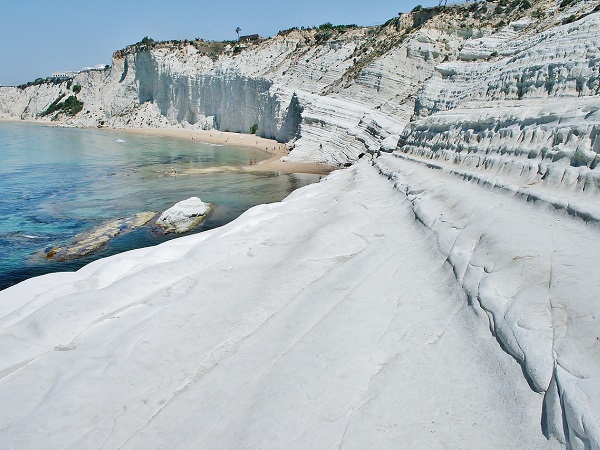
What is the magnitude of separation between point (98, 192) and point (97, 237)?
8.41 meters

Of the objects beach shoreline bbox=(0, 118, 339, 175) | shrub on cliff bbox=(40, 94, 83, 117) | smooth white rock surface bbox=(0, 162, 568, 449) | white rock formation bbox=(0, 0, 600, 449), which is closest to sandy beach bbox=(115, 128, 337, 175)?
beach shoreline bbox=(0, 118, 339, 175)

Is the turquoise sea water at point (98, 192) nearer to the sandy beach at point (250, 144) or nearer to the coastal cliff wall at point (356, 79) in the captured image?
the sandy beach at point (250, 144)

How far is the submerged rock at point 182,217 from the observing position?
47.0 ft

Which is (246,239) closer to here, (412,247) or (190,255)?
(190,255)

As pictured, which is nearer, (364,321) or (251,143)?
(364,321)

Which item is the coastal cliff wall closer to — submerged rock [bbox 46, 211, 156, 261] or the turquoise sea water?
the turquoise sea water

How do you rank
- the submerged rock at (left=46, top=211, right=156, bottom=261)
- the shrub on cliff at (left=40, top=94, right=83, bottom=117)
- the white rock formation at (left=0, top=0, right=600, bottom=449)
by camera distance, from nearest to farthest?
the white rock formation at (left=0, top=0, right=600, bottom=449)
the submerged rock at (left=46, top=211, right=156, bottom=261)
the shrub on cliff at (left=40, top=94, right=83, bottom=117)

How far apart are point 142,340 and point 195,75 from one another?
6086cm

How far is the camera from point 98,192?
66.9 ft

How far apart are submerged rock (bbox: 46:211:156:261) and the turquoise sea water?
329 mm

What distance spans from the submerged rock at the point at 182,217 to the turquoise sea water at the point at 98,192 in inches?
15.8

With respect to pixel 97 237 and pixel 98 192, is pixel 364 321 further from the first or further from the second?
pixel 98 192

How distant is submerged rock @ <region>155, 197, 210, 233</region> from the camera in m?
14.3

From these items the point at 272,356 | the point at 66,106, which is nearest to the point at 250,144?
the point at 272,356
